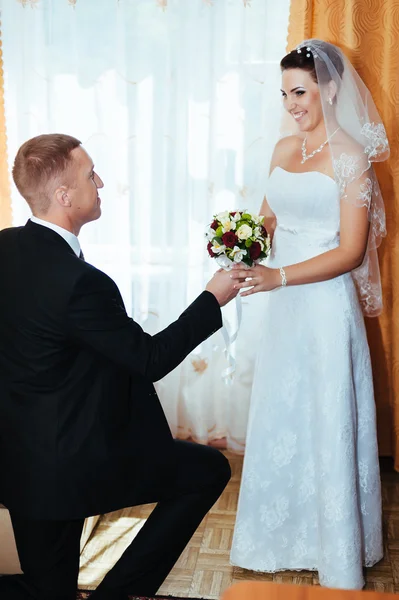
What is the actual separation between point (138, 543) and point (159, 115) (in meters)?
2.19

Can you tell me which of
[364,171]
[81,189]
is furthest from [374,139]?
[81,189]

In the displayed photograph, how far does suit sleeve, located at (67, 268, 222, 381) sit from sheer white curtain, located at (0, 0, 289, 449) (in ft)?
5.45

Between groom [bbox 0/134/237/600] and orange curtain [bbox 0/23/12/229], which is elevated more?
orange curtain [bbox 0/23/12/229]

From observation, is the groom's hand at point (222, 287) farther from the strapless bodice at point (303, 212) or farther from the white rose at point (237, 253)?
the strapless bodice at point (303, 212)

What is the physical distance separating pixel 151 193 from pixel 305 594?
101 inches

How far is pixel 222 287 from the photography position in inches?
96.8

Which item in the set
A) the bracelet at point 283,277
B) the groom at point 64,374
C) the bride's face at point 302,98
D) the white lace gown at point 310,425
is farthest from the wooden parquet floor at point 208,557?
the bride's face at point 302,98

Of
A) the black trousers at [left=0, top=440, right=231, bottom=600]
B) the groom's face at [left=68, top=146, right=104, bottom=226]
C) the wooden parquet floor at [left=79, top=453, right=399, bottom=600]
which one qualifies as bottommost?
the wooden parquet floor at [left=79, top=453, right=399, bottom=600]

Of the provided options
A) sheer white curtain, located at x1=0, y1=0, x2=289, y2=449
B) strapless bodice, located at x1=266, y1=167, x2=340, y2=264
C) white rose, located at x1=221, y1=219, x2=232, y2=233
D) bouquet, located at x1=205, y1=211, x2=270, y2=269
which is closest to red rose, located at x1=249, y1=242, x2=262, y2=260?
bouquet, located at x1=205, y1=211, x2=270, y2=269

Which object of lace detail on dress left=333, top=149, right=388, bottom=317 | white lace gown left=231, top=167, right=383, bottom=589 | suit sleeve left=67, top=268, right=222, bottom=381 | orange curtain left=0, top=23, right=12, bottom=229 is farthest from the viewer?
orange curtain left=0, top=23, right=12, bottom=229

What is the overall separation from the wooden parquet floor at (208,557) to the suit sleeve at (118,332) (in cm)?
112

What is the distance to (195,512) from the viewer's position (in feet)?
7.95

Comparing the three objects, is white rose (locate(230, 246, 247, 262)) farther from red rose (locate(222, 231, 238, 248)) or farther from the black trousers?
the black trousers

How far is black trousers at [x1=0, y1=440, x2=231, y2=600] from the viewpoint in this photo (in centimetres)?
217
